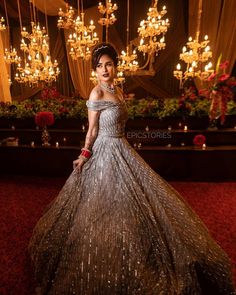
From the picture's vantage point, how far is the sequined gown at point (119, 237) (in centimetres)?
182

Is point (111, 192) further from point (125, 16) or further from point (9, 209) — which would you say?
point (125, 16)

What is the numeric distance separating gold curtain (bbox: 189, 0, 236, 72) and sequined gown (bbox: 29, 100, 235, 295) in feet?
23.3

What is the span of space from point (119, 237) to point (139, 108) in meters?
3.46

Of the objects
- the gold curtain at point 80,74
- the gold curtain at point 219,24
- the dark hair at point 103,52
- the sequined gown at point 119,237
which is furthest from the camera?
the gold curtain at point 80,74

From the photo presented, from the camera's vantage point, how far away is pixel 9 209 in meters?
3.43

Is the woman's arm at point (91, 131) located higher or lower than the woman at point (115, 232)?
higher

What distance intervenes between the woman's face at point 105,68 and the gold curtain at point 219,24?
6.98 m

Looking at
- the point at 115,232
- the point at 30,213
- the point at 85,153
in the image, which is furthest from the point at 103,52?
the point at 30,213

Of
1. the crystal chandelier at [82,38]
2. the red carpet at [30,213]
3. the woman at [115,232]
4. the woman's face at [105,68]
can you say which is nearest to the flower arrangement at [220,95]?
the red carpet at [30,213]

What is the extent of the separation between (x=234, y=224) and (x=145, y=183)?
143 cm

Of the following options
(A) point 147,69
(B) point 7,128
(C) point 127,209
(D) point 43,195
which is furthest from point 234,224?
(A) point 147,69

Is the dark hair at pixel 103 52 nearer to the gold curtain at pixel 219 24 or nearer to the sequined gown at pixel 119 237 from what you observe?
the sequined gown at pixel 119 237

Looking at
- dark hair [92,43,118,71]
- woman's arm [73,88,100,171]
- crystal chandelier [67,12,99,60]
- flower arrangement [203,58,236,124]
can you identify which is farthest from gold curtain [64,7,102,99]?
woman's arm [73,88,100,171]

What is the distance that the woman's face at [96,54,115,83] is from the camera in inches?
80.8
